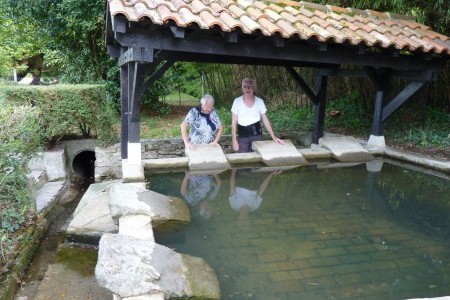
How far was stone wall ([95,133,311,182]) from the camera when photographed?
19.7 ft

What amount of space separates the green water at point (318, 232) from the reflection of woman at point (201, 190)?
0.4 inches

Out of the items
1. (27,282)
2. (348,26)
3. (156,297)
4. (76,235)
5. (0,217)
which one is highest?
(348,26)

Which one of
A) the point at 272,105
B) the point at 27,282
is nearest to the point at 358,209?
the point at 27,282

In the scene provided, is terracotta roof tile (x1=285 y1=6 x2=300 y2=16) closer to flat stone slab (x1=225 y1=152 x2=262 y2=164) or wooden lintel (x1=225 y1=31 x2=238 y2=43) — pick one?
wooden lintel (x1=225 y1=31 x2=238 y2=43)

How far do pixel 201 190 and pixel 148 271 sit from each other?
1.67 m

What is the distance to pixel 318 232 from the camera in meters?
2.90

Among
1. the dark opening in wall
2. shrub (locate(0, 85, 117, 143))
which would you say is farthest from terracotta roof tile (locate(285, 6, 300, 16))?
the dark opening in wall

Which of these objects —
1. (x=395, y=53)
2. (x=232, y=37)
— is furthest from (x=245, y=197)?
(x=395, y=53)

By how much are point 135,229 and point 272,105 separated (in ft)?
23.8

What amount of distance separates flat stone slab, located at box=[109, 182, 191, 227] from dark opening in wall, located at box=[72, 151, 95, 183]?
3956mm

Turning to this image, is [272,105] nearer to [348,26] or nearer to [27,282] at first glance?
[348,26]

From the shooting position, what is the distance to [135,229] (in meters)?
2.59

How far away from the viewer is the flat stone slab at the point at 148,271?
77.8 inches

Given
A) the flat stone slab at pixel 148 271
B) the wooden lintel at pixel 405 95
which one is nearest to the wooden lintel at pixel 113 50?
the flat stone slab at pixel 148 271
